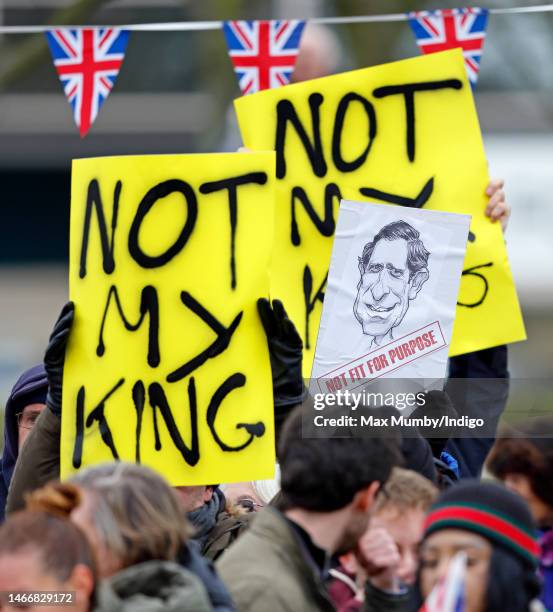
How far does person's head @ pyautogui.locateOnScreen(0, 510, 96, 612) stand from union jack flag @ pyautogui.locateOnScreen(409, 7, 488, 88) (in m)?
3.09

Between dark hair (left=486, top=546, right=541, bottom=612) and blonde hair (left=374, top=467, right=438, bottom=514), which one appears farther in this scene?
blonde hair (left=374, top=467, right=438, bottom=514)

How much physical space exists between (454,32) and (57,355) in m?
2.34

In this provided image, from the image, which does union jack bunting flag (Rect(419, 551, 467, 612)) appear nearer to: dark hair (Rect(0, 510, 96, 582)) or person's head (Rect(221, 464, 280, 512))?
dark hair (Rect(0, 510, 96, 582))

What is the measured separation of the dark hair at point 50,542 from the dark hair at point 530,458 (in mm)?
1133

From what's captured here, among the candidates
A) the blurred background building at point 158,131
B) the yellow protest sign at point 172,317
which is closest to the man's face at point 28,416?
the yellow protest sign at point 172,317

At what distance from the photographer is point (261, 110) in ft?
13.6

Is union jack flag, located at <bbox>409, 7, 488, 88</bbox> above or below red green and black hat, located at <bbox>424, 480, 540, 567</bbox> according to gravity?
above

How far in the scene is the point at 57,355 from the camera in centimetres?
364

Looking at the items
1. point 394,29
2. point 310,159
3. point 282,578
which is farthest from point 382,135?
point 394,29

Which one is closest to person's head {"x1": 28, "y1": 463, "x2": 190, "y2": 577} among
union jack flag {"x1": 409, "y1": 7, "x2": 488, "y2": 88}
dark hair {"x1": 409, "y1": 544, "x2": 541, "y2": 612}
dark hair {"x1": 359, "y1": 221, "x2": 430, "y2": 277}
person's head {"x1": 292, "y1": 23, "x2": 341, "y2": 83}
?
dark hair {"x1": 409, "y1": 544, "x2": 541, "y2": 612}

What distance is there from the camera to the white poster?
3.83 meters

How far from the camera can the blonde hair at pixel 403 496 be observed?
11.0 ft

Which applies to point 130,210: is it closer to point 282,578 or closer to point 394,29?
point 282,578

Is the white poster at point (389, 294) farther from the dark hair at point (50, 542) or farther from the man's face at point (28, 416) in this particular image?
the dark hair at point (50, 542)
